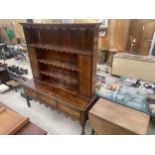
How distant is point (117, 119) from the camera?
1912 mm

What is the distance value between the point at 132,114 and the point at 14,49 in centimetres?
658

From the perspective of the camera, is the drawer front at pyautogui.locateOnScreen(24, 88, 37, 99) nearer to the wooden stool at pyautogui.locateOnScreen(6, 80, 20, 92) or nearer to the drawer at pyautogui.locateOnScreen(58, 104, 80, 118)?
the drawer at pyautogui.locateOnScreen(58, 104, 80, 118)

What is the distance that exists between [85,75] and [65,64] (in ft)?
1.68

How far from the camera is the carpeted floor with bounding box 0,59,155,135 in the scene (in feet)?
8.54

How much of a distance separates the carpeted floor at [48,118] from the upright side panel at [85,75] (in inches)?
32.1

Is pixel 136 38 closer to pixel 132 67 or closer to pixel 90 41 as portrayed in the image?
pixel 132 67

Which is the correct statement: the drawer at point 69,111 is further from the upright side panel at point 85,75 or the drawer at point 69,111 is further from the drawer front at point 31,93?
the drawer front at point 31,93

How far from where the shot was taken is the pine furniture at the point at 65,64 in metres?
2.09

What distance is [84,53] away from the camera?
2041 mm

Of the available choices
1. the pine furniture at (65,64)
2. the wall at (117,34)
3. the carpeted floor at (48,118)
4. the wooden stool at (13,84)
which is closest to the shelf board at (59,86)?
the pine furniture at (65,64)

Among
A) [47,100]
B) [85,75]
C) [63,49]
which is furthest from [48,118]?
[63,49]
